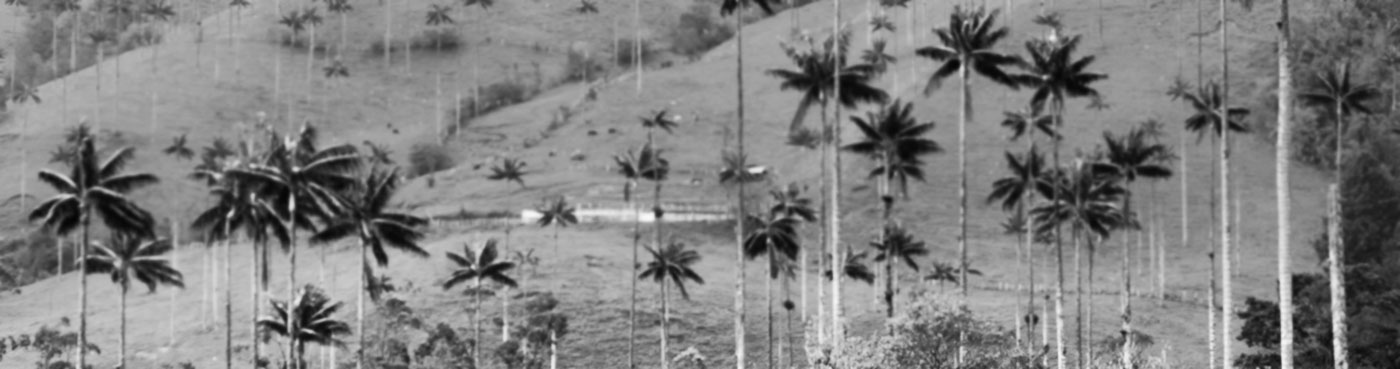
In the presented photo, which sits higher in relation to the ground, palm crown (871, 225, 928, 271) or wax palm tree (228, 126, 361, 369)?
wax palm tree (228, 126, 361, 369)

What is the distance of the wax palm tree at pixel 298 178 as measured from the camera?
293 ft

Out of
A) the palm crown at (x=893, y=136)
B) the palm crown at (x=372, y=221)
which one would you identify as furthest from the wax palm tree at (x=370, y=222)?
the palm crown at (x=893, y=136)

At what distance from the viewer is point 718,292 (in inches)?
5064

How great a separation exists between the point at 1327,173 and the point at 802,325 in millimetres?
76678

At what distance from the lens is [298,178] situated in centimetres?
8956

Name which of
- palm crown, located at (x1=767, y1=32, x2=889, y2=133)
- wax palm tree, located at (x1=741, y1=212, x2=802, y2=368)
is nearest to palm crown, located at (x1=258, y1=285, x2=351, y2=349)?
palm crown, located at (x1=767, y1=32, x2=889, y2=133)

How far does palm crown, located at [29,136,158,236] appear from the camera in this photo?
81.9 meters

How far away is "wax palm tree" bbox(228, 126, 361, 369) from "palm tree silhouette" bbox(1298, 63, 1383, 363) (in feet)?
151

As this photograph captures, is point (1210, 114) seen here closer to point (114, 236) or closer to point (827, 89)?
point (827, 89)

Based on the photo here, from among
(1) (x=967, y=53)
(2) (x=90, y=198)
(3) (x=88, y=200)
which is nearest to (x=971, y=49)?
(1) (x=967, y=53)

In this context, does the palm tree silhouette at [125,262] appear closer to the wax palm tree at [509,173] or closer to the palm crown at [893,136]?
the palm crown at [893,136]

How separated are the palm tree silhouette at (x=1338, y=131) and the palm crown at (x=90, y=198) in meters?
50.7

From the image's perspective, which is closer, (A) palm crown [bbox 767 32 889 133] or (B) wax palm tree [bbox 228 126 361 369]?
(A) palm crown [bbox 767 32 889 133]

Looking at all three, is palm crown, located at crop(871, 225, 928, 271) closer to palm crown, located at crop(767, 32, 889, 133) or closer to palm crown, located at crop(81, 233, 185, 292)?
palm crown, located at crop(767, 32, 889, 133)
